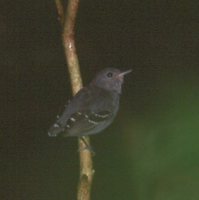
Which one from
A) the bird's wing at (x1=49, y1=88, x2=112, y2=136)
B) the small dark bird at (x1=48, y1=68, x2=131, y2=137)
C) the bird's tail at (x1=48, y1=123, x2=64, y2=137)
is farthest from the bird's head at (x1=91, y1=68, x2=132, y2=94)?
the bird's tail at (x1=48, y1=123, x2=64, y2=137)

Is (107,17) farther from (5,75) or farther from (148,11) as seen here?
(5,75)

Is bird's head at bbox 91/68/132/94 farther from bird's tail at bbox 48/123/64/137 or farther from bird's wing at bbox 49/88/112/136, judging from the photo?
bird's tail at bbox 48/123/64/137

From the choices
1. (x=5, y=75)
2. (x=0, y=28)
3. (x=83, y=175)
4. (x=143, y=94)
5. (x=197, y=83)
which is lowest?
(x=83, y=175)

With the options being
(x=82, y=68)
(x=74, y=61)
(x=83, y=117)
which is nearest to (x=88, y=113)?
(x=83, y=117)

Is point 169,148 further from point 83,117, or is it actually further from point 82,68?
point 82,68

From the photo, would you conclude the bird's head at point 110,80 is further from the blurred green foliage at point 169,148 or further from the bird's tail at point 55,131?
the bird's tail at point 55,131

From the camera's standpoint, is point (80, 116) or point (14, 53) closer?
point (80, 116)

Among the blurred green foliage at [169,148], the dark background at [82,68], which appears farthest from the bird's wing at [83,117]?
the dark background at [82,68]

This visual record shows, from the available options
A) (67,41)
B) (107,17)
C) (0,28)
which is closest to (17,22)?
(0,28)

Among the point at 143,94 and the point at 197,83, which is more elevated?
the point at 143,94
